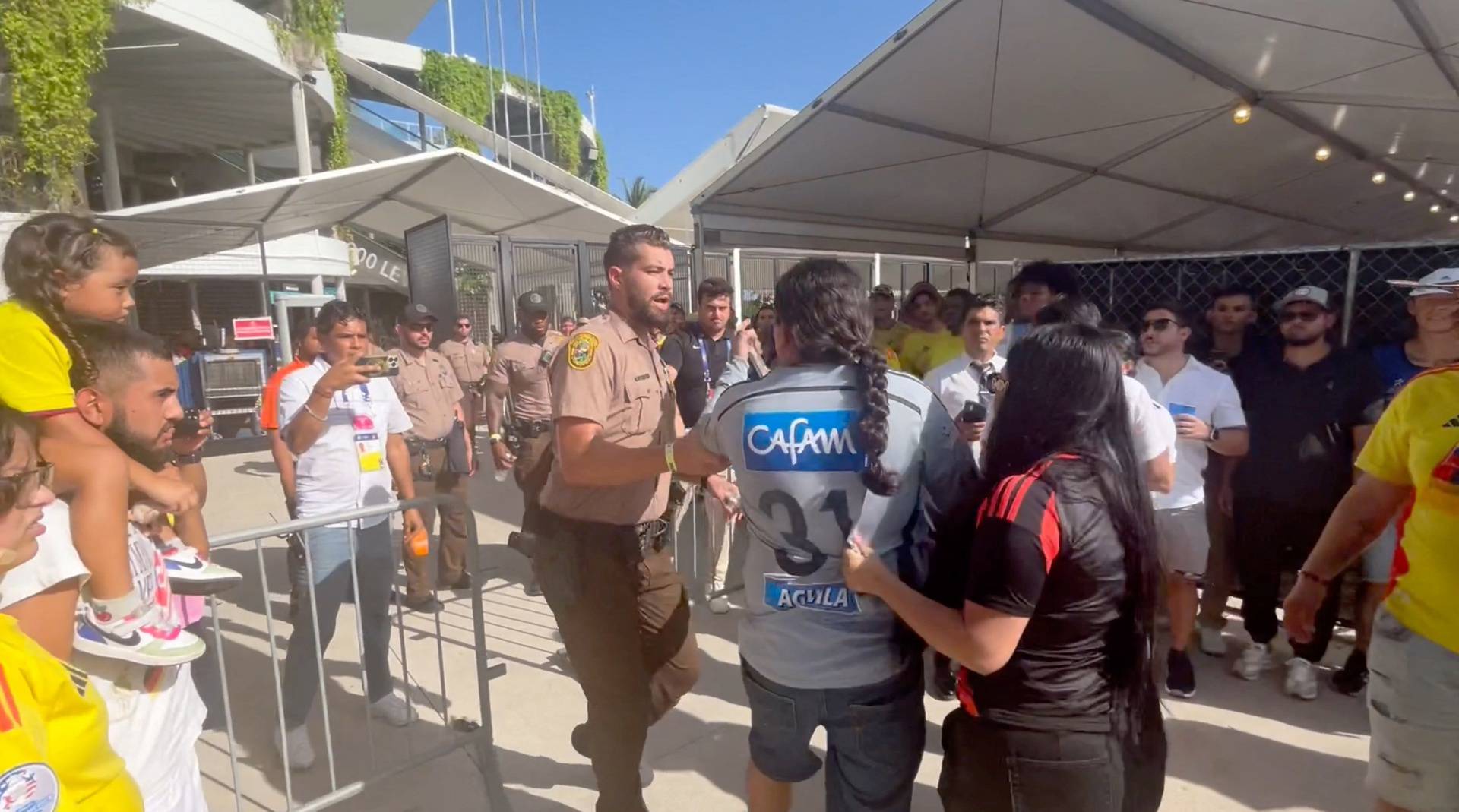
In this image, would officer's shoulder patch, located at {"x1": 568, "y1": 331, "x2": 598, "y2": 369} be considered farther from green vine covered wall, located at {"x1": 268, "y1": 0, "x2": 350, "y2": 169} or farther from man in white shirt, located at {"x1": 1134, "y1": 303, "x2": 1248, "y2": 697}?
green vine covered wall, located at {"x1": 268, "y1": 0, "x2": 350, "y2": 169}

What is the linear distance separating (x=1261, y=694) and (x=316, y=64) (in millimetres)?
18522

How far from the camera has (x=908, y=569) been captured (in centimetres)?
176

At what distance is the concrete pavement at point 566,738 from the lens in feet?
9.38

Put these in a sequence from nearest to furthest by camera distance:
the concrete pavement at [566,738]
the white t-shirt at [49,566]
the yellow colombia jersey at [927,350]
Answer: the white t-shirt at [49,566] < the concrete pavement at [566,738] < the yellow colombia jersey at [927,350]

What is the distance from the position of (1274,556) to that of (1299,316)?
49.2 inches

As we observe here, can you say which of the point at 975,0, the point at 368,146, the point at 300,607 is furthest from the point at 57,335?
the point at 368,146

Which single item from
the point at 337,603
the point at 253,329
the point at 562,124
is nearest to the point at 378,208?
the point at 253,329

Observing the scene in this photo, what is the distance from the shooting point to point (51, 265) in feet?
5.77

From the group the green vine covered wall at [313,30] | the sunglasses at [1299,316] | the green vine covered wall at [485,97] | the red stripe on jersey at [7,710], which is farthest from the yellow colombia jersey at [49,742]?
the green vine covered wall at [485,97]

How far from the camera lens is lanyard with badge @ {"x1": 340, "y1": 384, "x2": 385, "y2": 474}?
3.48m

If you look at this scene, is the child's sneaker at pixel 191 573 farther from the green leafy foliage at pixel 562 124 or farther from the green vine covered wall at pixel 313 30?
the green leafy foliage at pixel 562 124

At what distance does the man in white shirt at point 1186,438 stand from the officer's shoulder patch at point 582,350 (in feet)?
8.66

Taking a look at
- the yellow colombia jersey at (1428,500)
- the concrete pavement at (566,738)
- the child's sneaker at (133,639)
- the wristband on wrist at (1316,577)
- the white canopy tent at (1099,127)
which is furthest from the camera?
the white canopy tent at (1099,127)

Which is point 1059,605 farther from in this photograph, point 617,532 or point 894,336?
point 894,336
